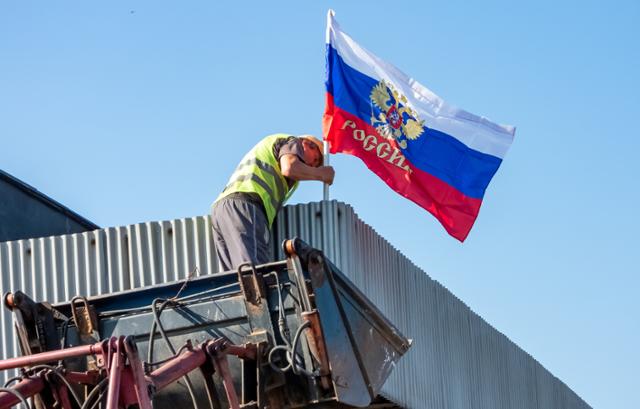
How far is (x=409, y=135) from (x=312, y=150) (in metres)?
2.69

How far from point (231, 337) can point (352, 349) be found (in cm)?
90

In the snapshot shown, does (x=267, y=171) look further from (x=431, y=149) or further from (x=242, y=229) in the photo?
(x=431, y=149)

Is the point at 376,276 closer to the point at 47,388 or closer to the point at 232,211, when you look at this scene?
the point at 232,211

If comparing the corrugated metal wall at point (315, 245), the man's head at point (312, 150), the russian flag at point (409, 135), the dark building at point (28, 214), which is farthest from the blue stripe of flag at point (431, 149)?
the dark building at point (28, 214)

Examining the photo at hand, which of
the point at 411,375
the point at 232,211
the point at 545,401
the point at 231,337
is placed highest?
the point at 232,211

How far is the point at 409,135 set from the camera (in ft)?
47.7

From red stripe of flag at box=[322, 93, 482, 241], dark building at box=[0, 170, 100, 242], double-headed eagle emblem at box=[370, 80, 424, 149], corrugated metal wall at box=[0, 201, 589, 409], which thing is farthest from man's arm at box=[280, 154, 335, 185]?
dark building at box=[0, 170, 100, 242]

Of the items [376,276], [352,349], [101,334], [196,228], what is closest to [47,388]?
[101,334]

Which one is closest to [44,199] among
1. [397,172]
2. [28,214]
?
[28,214]

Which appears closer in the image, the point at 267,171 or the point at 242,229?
the point at 242,229

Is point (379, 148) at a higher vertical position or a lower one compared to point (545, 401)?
higher

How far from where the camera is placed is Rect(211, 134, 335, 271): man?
1137cm

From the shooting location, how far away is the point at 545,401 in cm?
2120

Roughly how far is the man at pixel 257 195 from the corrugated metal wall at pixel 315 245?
901mm
